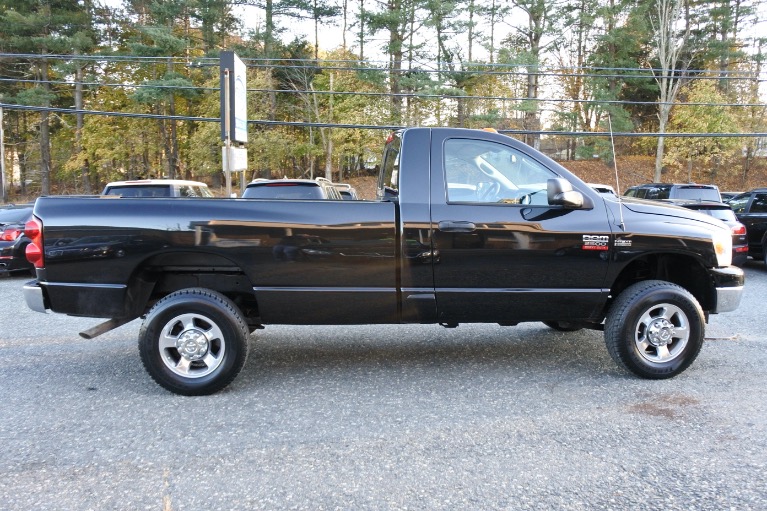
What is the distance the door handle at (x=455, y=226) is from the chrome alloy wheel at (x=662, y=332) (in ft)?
5.19

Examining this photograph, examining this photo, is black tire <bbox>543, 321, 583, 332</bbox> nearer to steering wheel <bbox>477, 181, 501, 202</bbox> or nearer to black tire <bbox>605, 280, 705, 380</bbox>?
black tire <bbox>605, 280, 705, 380</bbox>

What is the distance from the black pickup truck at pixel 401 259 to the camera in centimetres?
384

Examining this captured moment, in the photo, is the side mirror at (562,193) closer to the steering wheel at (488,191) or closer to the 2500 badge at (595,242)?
the 2500 badge at (595,242)

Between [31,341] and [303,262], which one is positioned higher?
[303,262]

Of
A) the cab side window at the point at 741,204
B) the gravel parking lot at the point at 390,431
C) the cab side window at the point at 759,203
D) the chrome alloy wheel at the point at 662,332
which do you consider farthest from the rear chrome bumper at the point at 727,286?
the cab side window at the point at 741,204

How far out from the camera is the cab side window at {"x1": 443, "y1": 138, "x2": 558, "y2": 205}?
414 centimetres

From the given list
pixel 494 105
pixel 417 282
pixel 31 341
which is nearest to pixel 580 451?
pixel 417 282

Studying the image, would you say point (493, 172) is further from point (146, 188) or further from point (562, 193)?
point (146, 188)

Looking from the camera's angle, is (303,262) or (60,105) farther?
(60,105)

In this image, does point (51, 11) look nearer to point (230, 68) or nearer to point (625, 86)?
point (230, 68)

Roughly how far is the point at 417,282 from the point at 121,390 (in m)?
2.48

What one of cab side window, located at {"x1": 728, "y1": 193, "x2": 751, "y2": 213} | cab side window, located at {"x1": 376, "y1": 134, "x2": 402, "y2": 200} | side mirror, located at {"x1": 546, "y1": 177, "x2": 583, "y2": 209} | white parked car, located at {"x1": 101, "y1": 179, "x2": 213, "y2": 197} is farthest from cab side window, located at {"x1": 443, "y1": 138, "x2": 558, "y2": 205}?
cab side window, located at {"x1": 728, "y1": 193, "x2": 751, "y2": 213}

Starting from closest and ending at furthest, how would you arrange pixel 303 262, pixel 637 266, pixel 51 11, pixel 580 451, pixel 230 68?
pixel 580 451
pixel 303 262
pixel 637 266
pixel 230 68
pixel 51 11

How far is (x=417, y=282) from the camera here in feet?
13.2
